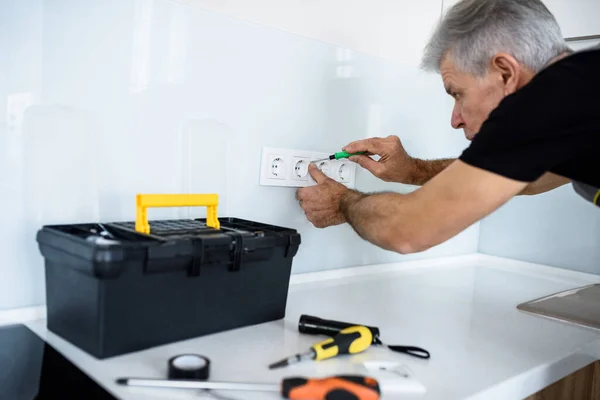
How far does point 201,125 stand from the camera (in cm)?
103

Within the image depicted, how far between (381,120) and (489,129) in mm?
669

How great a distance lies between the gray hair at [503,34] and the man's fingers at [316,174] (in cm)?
38

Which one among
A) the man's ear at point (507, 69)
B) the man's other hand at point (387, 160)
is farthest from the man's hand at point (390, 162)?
the man's ear at point (507, 69)

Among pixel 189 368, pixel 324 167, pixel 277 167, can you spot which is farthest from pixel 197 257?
pixel 324 167

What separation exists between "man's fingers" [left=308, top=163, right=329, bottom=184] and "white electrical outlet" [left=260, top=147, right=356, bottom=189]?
0.04 ft

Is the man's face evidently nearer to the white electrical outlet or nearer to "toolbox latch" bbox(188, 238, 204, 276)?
the white electrical outlet

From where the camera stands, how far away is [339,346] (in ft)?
2.48

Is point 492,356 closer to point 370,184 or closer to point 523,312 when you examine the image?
point 523,312

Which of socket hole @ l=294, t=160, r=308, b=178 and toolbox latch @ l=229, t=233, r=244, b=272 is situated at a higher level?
socket hole @ l=294, t=160, r=308, b=178

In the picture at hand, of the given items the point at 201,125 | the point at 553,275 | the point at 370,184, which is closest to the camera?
the point at 201,125

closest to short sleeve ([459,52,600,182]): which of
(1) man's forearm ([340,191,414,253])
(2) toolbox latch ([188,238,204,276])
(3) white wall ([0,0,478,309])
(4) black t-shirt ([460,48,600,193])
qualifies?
(4) black t-shirt ([460,48,600,193])

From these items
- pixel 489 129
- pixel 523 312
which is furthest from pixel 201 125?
pixel 523 312

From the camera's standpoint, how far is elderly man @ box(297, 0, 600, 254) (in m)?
0.75

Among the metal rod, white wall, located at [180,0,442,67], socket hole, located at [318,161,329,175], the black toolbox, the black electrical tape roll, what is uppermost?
white wall, located at [180,0,442,67]
